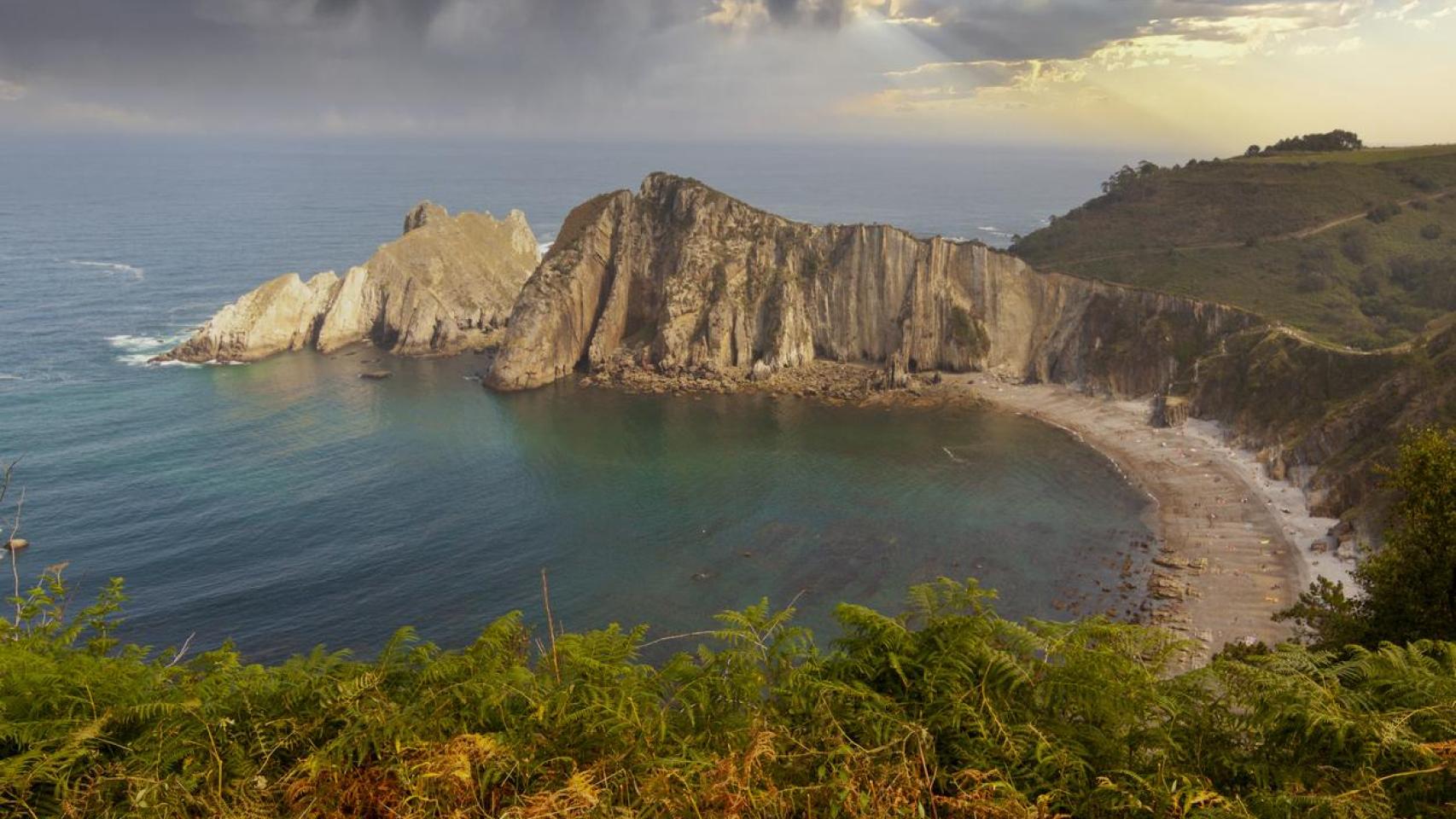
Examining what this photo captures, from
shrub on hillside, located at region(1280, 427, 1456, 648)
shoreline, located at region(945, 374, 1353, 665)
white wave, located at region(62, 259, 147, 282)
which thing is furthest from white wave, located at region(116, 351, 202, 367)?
shrub on hillside, located at region(1280, 427, 1456, 648)

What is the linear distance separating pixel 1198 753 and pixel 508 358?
268 feet

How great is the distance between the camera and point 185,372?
82188mm

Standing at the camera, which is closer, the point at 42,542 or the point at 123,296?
the point at 42,542

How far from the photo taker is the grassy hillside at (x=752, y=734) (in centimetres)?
691

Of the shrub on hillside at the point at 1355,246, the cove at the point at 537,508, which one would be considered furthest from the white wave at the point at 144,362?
the shrub on hillside at the point at 1355,246

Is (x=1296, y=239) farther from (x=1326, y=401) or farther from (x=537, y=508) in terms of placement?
(x=537, y=508)

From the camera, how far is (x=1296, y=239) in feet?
310

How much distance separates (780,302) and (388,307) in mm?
50773

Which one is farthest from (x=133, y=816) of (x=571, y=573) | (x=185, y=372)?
(x=185, y=372)

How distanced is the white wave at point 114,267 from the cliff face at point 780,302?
8285 centimetres

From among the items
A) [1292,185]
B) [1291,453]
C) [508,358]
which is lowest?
[1291,453]

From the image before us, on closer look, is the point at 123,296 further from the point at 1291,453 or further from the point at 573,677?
the point at 1291,453

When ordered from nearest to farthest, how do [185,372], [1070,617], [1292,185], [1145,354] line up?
[1070,617], [1145,354], [185,372], [1292,185]

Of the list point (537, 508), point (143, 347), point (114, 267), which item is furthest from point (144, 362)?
point (114, 267)
